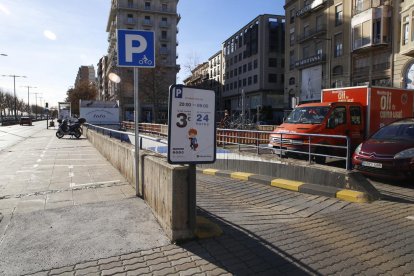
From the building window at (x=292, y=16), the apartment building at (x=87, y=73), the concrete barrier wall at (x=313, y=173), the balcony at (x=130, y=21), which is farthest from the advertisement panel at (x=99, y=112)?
the apartment building at (x=87, y=73)

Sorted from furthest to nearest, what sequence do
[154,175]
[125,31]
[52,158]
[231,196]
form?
[52,158] < [231,196] < [125,31] < [154,175]

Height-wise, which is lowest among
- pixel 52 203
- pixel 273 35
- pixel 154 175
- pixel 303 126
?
pixel 52 203

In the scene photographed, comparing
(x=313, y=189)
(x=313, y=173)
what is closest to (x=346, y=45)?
(x=313, y=173)

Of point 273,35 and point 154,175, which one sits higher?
point 273,35

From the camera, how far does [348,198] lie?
6520 millimetres

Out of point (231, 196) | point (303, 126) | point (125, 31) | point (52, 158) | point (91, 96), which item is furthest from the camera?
point (91, 96)

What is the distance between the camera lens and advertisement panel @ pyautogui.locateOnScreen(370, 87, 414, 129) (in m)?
11.7

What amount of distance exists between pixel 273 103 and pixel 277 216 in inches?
2517

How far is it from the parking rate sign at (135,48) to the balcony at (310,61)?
42.7m

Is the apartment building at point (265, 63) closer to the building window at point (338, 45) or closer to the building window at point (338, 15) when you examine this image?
the building window at point (338, 45)

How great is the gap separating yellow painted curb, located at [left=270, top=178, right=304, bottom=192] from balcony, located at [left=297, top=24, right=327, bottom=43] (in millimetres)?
41301

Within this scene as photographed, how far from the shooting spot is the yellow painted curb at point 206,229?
14.9 ft

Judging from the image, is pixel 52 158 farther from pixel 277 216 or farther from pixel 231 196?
pixel 277 216

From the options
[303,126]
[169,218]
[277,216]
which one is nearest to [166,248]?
[169,218]
